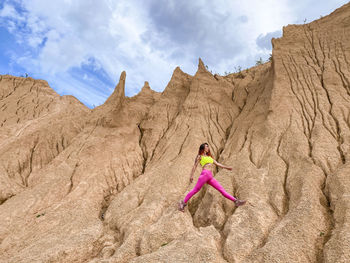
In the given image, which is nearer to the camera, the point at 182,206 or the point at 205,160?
the point at 205,160

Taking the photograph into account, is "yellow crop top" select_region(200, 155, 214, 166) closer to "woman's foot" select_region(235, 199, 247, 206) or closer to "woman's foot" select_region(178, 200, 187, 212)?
"woman's foot" select_region(235, 199, 247, 206)

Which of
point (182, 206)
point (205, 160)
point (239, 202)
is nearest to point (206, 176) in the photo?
point (205, 160)

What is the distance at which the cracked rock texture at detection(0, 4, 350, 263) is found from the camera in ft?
23.1

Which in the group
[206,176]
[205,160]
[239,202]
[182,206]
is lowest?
[182,206]

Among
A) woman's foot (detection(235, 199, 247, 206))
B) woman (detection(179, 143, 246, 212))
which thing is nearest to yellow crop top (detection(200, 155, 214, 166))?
woman (detection(179, 143, 246, 212))

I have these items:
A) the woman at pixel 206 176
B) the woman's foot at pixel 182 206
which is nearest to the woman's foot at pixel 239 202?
the woman at pixel 206 176

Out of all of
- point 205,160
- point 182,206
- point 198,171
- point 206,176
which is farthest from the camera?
point 198,171

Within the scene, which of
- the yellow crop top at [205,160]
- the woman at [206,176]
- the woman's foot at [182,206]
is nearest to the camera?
the woman at [206,176]

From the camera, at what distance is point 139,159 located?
606 inches

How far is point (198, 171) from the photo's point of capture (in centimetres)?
1294

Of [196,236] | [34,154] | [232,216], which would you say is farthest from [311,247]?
[34,154]

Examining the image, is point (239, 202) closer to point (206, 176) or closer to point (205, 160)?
point (206, 176)

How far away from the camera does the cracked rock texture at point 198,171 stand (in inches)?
278

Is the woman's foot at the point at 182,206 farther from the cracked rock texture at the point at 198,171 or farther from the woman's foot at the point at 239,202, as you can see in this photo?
the woman's foot at the point at 239,202
